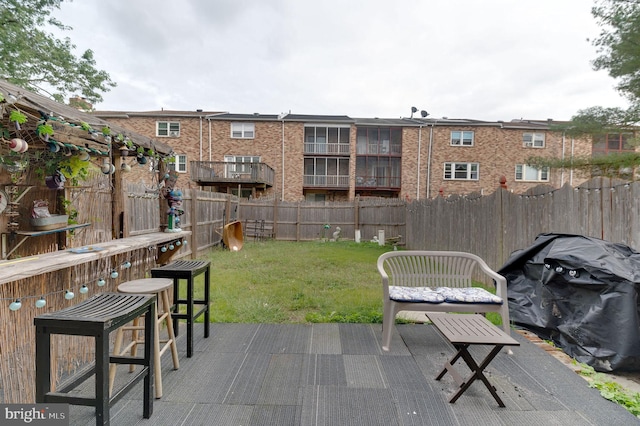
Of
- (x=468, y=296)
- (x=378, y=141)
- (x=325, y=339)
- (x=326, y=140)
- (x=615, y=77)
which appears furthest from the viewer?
(x=378, y=141)

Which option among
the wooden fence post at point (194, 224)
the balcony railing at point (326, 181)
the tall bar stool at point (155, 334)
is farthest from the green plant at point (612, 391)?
the balcony railing at point (326, 181)

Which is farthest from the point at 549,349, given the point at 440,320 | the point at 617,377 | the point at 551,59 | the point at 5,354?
the point at 551,59

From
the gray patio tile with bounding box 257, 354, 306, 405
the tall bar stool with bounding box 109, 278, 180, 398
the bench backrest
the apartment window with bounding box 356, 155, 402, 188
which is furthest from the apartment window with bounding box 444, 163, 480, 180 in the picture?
the tall bar stool with bounding box 109, 278, 180, 398

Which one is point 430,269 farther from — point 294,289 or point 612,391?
point 294,289

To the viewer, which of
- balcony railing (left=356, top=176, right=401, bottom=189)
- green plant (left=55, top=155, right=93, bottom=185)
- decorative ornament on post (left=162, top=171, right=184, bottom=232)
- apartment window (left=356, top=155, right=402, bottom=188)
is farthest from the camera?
apartment window (left=356, top=155, right=402, bottom=188)

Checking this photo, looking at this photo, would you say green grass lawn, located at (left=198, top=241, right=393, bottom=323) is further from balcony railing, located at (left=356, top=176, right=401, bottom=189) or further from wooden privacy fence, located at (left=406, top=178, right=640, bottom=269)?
balcony railing, located at (left=356, top=176, right=401, bottom=189)

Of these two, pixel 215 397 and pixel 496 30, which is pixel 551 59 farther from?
pixel 215 397

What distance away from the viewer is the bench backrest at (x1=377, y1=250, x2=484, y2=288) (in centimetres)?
391

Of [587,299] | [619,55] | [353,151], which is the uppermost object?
[353,151]

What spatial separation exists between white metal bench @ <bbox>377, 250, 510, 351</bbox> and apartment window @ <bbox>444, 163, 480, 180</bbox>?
19.0 metres

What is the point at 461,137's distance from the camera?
2138 centimetres

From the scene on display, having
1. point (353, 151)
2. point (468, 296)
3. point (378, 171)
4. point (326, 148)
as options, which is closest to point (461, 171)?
point (378, 171)

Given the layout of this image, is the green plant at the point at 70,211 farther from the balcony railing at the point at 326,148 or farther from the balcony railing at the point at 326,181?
the balcony railing at the point at 326,148

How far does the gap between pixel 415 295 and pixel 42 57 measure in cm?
1652
